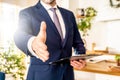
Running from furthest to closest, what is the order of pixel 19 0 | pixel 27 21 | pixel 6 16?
pixel 19 0
pixel 6 16
pixel 27 21

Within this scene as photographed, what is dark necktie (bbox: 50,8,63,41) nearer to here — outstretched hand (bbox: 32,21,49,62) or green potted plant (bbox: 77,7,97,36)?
outstretched hand (bbox: 32,21,49,62)

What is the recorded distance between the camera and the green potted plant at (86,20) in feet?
14.4

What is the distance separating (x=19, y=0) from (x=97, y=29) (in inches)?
69.7

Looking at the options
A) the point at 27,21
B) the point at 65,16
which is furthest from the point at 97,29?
the point at 27,21

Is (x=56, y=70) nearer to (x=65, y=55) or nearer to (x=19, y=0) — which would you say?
(x=65, y=55)

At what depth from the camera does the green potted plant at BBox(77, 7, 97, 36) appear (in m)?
4.38

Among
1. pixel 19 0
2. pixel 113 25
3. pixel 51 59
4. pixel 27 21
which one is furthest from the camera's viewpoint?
pixel 113 25

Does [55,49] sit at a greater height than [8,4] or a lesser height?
lesser

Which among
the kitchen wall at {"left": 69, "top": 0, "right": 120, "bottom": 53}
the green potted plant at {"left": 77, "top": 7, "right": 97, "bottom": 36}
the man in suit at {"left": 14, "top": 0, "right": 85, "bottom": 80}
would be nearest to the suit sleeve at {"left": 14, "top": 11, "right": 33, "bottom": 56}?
the man in suit at {"left": 14, "top": 0, "right": 85, "bottom": 80}

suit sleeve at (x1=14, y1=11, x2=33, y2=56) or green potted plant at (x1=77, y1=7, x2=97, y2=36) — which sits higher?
green potted plant at (x1=77, y1=7, x2=97, y2=36)

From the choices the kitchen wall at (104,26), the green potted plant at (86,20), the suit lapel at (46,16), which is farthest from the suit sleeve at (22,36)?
the kitchen wall at (104,26)

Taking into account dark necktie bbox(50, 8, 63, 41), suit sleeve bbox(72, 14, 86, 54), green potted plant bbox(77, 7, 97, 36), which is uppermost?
green potted plant bbox(77, 7, 97, 36)

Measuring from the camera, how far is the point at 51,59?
4.89 ft

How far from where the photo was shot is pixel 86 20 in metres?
4.43
